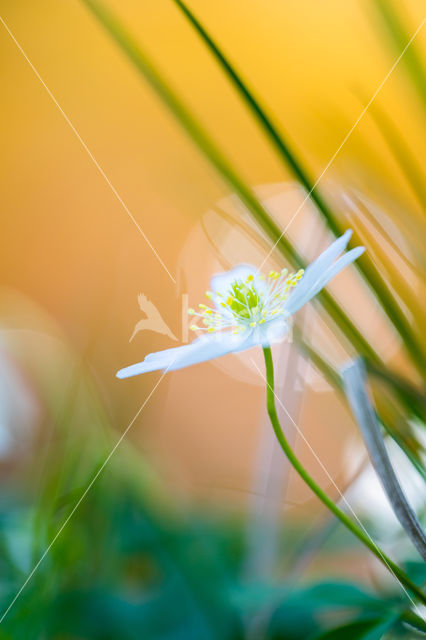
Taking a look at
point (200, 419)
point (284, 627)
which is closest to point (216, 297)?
point (284, 627)

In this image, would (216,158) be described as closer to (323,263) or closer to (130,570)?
(323,263)

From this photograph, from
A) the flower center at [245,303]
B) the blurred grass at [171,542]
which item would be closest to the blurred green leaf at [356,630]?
the blurred grass at [171,542]

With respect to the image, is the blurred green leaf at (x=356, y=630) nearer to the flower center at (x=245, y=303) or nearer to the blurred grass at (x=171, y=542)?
the blurred grass at (x=171, y=542)

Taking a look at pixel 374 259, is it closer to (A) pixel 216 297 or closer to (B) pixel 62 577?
(A) pixel 216 297

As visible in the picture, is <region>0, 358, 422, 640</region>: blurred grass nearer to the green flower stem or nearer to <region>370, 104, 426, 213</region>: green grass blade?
the green flower stem

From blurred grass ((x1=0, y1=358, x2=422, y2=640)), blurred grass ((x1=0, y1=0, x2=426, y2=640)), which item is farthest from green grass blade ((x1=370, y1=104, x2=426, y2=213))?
blurred grass ((x1=0, y1=358, x2=422, y2=640))

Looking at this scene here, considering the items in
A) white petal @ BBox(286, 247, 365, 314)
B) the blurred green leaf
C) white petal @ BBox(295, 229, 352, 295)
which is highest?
white petal @ BBox(295, 229, 352, 295)
